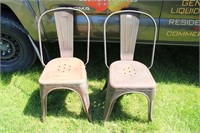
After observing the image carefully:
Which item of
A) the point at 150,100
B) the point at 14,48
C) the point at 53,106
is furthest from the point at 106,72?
the point at 14,48

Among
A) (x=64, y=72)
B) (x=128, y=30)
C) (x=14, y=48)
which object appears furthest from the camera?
(x=14, y=48)

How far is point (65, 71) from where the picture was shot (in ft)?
9.37

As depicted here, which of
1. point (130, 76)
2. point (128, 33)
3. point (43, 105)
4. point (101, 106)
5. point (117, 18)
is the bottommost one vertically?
point (101, 106)

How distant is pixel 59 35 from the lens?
313 cm

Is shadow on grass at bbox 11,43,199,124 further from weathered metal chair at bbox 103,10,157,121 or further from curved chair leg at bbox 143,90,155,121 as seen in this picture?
weathered metal chair at bbox 103,10,157,121

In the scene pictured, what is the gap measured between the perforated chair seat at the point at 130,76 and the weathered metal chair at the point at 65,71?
301 millimetres

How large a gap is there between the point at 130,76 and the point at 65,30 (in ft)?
2.94

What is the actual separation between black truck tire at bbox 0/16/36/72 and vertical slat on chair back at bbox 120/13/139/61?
1.12m

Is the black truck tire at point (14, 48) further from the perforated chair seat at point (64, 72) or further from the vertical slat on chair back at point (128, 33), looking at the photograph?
the vertical slat on chair back at point (128, 33)

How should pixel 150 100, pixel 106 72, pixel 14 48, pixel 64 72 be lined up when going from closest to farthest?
pixel 150 100 → pixel 64 72 → pixel 14 48 → pixel 106 72

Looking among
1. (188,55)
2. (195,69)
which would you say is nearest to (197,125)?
(195,69)

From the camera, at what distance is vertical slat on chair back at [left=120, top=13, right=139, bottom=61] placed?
301 centimetres

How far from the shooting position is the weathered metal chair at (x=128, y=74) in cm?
265

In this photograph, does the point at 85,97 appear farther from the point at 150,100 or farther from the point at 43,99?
the point at 150,100
